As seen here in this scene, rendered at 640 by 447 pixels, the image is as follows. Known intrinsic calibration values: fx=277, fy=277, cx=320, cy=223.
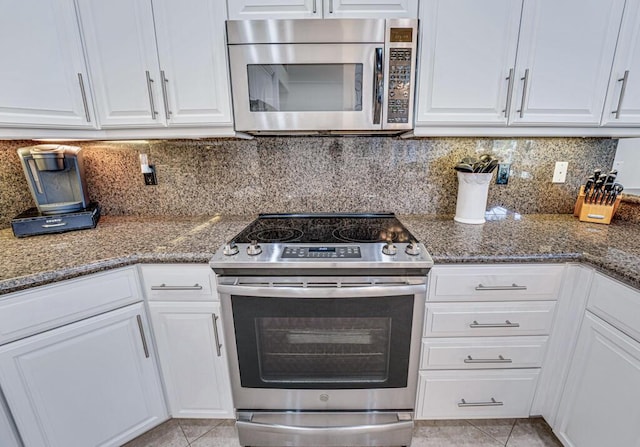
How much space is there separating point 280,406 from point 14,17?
6.17 ft

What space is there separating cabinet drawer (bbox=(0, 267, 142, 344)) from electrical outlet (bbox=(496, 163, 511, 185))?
6.22 ft

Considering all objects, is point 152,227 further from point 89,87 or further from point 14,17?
point 14,17

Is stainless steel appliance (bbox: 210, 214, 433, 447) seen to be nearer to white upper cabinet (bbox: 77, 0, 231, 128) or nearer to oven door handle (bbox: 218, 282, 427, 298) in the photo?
oven door handle (bbox: 218, 282, 427, 298)

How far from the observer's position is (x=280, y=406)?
1.19m

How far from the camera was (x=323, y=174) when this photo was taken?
160 centimetres

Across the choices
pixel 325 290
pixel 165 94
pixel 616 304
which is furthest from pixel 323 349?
pixel 165 94

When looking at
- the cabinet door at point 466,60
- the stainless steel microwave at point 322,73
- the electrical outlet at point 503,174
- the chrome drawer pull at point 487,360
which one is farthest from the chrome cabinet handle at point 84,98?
the electrical outlet at point 503,174

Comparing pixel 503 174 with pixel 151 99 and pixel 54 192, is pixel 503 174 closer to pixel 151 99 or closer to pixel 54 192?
pixel 151 99

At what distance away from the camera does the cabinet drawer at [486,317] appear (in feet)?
3.71

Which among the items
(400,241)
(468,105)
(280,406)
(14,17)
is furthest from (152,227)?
(468,105)

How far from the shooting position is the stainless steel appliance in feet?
3.42

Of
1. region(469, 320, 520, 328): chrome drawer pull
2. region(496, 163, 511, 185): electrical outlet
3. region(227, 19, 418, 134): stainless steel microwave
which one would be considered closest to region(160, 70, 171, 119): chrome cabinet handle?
region(227, 19, 418, 134): stainless steel microwave

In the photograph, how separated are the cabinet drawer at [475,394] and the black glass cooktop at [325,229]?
0.63 m

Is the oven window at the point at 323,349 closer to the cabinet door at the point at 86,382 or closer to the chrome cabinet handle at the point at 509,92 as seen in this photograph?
the cabinet door at the point at 86,382
